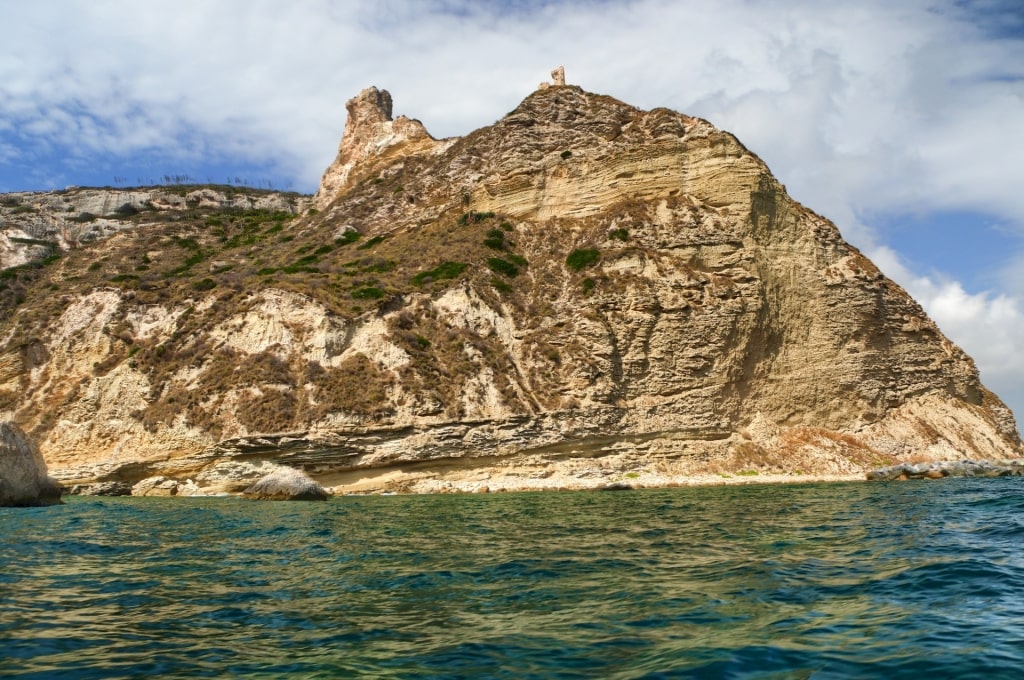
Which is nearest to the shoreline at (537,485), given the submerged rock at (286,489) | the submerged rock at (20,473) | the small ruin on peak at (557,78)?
the submerged rock at (286,489)

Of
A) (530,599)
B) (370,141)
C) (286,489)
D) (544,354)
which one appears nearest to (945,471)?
(544,354)

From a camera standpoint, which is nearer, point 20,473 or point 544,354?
point 20,473

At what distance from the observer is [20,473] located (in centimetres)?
2611

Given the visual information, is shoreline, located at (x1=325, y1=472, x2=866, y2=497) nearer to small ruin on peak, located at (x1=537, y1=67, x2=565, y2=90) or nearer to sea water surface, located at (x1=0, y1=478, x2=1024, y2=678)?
sea water surface, located at (x1=0, y1=478, x2=1024, y2=678)

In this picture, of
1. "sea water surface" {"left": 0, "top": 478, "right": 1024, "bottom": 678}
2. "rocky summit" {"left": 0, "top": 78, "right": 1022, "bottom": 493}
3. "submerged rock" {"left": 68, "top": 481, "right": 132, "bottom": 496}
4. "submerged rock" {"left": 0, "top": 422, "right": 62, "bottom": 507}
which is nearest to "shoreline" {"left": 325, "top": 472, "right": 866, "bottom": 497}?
"rocky summit" {"left": 0, "top": 78, "right": 1022, "bottom": 493}

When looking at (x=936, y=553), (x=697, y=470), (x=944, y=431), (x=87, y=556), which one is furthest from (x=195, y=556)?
(x=944, y=431)

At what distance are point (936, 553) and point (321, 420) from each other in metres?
31.6

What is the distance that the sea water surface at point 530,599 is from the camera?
6.96m

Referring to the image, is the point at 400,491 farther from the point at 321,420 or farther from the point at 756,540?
the point at 756,540

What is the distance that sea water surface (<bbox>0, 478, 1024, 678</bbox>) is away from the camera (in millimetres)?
6965

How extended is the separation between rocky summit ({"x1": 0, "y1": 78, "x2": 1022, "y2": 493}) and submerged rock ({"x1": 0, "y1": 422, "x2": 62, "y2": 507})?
1020cm

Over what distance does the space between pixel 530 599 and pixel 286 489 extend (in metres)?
25.5

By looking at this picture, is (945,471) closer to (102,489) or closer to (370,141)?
(102,489)

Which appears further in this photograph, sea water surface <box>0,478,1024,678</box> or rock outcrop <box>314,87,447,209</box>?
rock outcrop <box>314,87,447,209</box>
